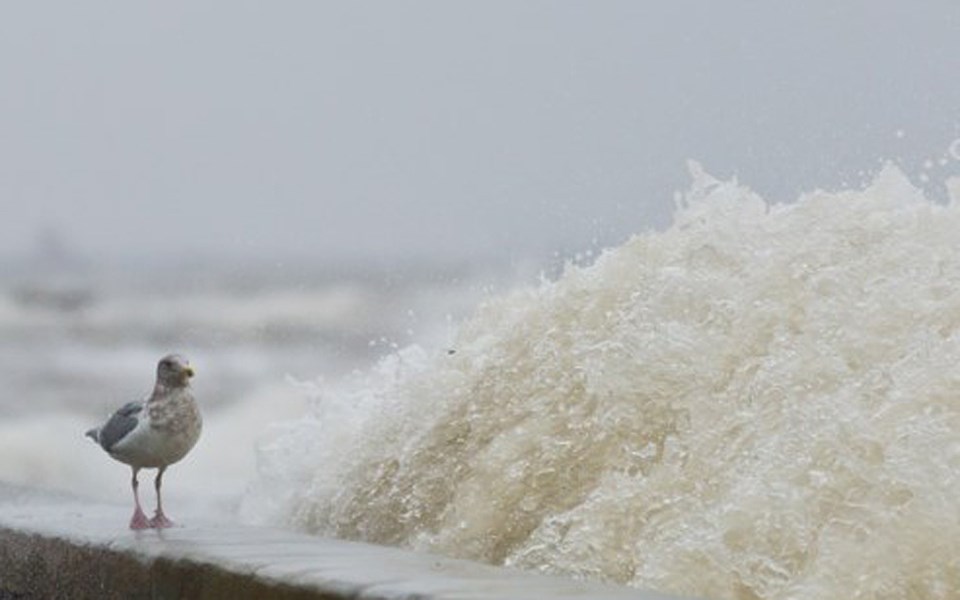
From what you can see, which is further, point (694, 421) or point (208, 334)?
point (208, 334)

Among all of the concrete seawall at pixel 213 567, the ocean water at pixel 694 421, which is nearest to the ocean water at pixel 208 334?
the ocean water at pixel 694 421

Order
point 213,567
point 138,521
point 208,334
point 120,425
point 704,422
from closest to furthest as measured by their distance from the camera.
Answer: point 213,567
point 138,521
point 120,425
point 704,422
point 208,334

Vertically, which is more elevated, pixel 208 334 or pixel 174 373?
pixel 208 334

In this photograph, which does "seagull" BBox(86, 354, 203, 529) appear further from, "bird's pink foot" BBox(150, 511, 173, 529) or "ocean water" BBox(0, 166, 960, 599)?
"ocean water" BBox(0, 166, 960, 599)

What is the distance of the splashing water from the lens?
3.81 meters

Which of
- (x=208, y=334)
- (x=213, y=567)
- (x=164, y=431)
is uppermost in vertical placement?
(x=208, y=334)

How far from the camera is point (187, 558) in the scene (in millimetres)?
3822

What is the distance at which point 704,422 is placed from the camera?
4.64 meters

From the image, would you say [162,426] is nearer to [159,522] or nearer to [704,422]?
[159,522]

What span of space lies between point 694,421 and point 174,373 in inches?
41.6

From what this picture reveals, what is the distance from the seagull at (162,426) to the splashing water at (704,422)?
0.71m

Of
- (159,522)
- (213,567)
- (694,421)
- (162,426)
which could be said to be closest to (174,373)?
(162,426)

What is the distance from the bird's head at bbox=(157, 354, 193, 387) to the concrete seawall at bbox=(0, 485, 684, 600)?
275mm

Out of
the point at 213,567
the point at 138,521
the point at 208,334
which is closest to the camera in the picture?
the point at 213,567
